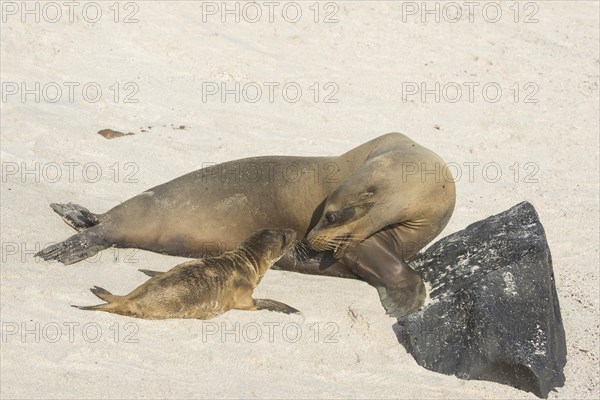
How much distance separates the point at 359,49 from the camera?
962 cm

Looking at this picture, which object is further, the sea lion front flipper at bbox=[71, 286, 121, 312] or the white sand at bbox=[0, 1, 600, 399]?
the sea lion front flipper at bbox=[71, 286, 121, 312]

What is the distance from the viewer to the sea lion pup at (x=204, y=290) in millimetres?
4648

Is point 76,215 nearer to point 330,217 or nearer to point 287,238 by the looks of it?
point 287,238

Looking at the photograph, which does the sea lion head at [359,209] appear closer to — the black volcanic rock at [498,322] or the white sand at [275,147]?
the white sand at [275,147]

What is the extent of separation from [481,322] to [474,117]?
14.8ft

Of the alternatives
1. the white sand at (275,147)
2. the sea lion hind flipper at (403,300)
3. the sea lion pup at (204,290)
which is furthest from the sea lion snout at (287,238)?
the sea lion hind flipper at (403,300)

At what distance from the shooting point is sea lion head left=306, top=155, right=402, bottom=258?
529 cm

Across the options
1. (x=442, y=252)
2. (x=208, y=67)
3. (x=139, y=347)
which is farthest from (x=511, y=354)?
(x=208, y=67)

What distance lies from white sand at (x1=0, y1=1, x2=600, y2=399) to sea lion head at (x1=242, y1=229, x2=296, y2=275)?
0.20m

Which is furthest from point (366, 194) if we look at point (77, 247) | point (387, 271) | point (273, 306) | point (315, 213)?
point (77, 247)

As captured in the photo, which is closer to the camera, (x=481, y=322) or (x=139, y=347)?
(x=139, y=347)

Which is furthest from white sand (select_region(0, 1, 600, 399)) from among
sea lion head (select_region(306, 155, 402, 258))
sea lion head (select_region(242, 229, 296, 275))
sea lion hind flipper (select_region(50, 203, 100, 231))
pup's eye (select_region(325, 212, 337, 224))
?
pup's eye (select_region(325, 212, 337, 224))

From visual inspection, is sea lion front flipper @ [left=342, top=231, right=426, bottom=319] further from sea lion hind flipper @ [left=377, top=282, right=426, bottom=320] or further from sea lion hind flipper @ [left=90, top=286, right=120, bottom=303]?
sea lion hind flipper @ [left=90, top=286, right=120, bottom=303]

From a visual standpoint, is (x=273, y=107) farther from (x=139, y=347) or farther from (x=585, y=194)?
(x=139, y=347)
